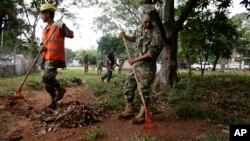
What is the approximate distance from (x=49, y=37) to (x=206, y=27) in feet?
39.2

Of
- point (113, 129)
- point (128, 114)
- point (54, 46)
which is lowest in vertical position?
point (113, 129)

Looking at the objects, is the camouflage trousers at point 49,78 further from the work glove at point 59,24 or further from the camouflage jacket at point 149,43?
the camouflage jacket at point 149,43

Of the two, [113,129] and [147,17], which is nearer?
[113,129]

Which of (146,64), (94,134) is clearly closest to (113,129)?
(94,134)

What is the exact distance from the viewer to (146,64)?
21.2 feet

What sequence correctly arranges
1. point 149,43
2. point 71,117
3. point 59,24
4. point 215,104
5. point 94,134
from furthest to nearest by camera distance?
point 215,104, point 59,24, point 149,43, point 71,117, point 94,134

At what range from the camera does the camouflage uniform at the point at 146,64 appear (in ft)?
20.6

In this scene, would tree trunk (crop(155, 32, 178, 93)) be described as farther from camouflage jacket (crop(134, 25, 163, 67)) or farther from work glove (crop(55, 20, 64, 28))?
work glove (crop(55, 20, 64, 28))

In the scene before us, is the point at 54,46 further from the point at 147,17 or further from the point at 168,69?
the point at 168,69

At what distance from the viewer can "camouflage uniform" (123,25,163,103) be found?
6285 mm

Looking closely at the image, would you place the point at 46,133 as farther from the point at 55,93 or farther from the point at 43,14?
the point at 43,14

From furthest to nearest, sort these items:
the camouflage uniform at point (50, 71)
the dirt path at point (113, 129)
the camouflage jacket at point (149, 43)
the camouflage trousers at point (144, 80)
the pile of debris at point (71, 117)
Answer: the camouflage uniform at point (50, 71), the camouflage trousers at point (144, 80), the camouflage jacket at point (149, 43), the pile of debris at point (71, 117), the dirt path at point (113, 129)

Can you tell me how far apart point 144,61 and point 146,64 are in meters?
0.07

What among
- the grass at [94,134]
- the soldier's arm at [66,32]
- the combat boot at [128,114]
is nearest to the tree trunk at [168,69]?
the combat boot at [128,114]
